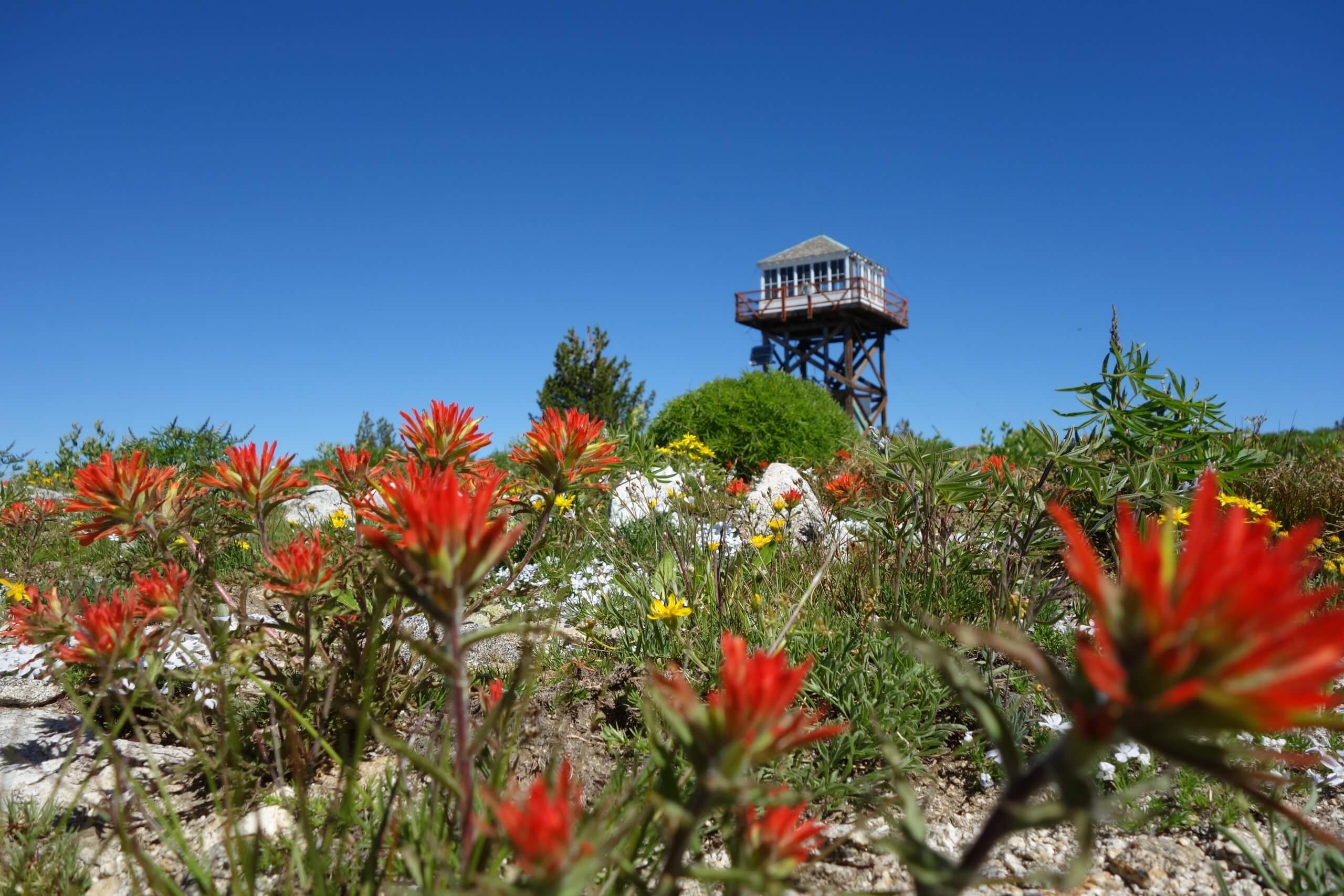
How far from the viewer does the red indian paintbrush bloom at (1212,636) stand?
58cm

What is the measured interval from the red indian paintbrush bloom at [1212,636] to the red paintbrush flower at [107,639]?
1.80m

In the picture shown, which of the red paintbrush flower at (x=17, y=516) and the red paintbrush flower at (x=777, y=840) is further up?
the red paintbrush flower at (x=17, y=516)

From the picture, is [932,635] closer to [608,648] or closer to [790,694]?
[608,648]

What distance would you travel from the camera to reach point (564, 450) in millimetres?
1830

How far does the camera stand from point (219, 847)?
5.97 ft

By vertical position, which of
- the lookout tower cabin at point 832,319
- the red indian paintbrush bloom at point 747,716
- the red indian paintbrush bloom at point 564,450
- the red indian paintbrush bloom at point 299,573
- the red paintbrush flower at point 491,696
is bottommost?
the red indian paintbrush bloom at point 747,716

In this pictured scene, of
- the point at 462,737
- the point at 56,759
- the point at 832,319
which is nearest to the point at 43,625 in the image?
the point at 56,759

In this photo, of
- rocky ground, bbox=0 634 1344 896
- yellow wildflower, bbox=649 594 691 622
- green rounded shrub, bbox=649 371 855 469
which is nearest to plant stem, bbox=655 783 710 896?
rocky ground, bbox=0 634 1344 896

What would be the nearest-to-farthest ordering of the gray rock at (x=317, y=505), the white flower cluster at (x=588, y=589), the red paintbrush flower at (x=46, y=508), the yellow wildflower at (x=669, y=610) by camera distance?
1. the yellow wildflower at (x=669, y=610)
2. the white flower cluster at (x=588, y=589)
3. the red paintbrush flower at (x=46, y=508)
4. the gray rock at (x=317, y=505)

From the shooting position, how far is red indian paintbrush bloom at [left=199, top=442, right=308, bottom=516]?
1897mm

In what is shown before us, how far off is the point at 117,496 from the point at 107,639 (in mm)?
418

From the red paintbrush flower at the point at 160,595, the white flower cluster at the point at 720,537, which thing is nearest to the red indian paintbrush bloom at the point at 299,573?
the red paintbrush flower at the point at 160,595

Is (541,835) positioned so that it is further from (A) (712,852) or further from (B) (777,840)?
(A) (712,852)

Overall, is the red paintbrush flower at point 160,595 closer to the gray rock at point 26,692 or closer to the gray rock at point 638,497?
the gray rock at point 26,692
